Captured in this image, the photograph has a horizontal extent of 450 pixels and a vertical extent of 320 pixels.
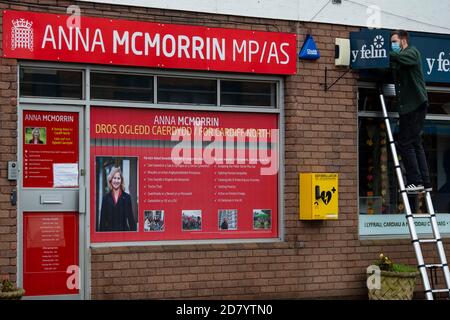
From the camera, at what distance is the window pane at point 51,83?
1130cm

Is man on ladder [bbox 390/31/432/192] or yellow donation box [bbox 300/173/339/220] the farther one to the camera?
yellow donation box [bbox 300/173/339/220]

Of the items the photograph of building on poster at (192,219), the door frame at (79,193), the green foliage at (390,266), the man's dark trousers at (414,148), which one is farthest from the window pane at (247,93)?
the green foliage at (390,266)

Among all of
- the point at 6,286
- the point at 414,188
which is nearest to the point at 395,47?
the point at 414,188

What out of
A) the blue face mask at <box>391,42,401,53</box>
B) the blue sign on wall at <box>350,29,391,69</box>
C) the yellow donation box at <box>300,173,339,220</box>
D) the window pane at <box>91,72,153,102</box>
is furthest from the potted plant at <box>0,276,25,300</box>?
the blue face mask at <box>391,42,401,53</box>

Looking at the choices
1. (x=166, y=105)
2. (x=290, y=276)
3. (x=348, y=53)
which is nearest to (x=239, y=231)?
(x=290, y=276)

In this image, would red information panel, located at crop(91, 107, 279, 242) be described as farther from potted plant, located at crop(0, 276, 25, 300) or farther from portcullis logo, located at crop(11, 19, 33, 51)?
potted plant, located at crop(0, 276, 25, 300)

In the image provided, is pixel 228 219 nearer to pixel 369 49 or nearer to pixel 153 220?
pixel 153 220

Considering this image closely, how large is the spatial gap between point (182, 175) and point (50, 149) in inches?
68.2

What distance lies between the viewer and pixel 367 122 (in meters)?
13.5

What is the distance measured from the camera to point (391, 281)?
1260 centimetres

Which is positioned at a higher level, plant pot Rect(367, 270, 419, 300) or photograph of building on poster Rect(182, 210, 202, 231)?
photograph of building on poster Rect(182, 210, 202, 231)

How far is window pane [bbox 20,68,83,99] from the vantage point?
11.3 metres

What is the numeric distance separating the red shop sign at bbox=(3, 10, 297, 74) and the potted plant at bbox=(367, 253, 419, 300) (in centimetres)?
277

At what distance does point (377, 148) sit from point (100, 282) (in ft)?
14.4
